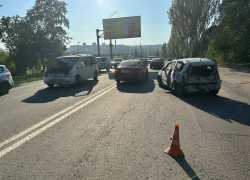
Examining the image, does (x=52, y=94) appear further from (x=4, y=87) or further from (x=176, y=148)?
(x=176, y=148)

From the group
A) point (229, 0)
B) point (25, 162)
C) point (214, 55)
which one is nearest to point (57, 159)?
point (25, 162)

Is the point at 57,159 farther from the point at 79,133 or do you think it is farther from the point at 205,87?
the point at 205,87

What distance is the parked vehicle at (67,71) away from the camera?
10477mm

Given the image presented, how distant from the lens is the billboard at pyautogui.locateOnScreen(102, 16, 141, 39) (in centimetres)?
3222

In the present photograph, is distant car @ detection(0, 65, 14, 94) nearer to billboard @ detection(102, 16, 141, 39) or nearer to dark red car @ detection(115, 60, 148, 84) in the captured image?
dark red car @ detection(115, 60, 148, 84)

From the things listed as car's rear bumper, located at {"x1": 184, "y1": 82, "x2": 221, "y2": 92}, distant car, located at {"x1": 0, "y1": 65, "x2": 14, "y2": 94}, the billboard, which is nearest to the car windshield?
car's rear bumper, located at {"x1": 184, "y1": 82, "x2": 221, "y2": 92}

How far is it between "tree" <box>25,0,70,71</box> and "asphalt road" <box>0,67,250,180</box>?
84.0ft

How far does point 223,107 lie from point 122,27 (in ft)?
95.5

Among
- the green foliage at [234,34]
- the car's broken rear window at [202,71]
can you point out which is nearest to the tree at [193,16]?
the green foliage at [234,34]

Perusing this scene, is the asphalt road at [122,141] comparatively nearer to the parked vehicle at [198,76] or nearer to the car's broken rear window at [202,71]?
the parked vehicle at [198,76]

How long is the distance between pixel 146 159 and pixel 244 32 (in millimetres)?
24156

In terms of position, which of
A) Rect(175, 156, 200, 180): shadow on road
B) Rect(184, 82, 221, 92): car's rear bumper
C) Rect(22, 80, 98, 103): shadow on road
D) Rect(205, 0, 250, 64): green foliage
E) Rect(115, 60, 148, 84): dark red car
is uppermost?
Rect(205, 0, 250, 64): green foliage

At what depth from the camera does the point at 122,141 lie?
380 centimetres

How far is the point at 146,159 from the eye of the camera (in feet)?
10.2
